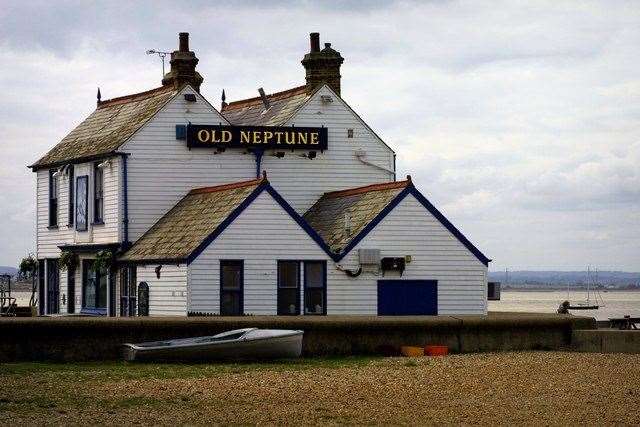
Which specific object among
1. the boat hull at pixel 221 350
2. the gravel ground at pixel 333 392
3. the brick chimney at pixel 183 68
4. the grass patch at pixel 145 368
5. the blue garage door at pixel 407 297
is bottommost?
the gravel ground at pixel 333 392

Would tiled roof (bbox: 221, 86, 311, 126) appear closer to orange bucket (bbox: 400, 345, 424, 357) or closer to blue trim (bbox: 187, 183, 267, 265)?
blue trim (bbox: 187, 183, 267, 265)

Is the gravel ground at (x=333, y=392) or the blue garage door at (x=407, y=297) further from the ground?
the blue garage door at (x=407, y=297)

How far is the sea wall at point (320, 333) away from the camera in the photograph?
→ 96.6 feet

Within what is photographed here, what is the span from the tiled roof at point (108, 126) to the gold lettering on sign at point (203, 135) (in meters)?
1.48

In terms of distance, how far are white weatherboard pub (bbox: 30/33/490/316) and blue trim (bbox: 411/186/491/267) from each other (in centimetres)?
4

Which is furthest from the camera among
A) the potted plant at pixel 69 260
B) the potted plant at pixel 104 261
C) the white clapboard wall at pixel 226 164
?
the potted plant at pixel 69 260

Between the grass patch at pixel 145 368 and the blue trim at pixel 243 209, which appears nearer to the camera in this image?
the grass patch at pixel 145 368

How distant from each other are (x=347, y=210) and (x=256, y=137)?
14.3 ft

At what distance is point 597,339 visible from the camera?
33.5 meters

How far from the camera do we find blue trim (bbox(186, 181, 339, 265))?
38.6 meters

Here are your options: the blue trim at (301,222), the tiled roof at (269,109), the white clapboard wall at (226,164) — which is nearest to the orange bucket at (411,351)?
the blue trim at (301,222)

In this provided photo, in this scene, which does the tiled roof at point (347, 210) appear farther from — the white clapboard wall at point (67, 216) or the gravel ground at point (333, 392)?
the gravel ground at point (333, 392)

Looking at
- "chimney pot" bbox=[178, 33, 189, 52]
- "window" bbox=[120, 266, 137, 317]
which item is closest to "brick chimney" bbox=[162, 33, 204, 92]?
"chimney pot" bbox=[178, 33, 189, 52]

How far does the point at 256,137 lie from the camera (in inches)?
1790
